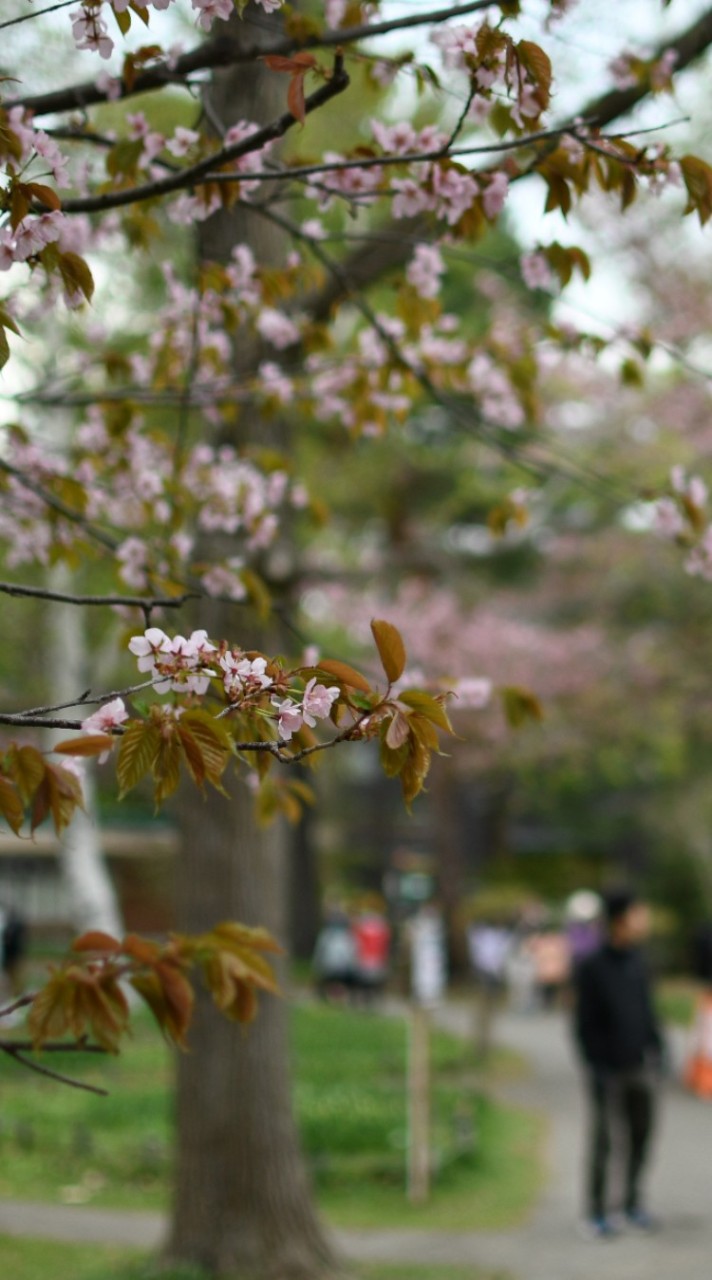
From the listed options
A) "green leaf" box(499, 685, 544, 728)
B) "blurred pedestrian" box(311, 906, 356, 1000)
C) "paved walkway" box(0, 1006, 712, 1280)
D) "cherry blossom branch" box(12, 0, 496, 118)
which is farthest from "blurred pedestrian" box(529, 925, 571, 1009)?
"cherry blossom branch" box(12, 0, 496, 118)

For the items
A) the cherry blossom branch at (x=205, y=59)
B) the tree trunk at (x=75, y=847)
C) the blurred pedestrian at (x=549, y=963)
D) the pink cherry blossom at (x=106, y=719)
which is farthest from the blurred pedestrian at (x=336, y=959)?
the pink cherry blossom at (x=106, y=719)

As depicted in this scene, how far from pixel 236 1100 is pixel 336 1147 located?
356cm

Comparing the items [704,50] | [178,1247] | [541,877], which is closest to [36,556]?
[704,50]

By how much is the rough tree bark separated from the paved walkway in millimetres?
851

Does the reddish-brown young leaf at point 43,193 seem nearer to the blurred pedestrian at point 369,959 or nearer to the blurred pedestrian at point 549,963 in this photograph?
the blurred pedestrian at point 369,959

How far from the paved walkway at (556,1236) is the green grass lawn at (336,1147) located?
9.8 inches

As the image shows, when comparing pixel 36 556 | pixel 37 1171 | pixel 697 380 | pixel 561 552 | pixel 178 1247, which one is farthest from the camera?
pixel 561 552

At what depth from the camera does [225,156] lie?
308cm

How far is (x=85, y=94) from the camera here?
11.8ft

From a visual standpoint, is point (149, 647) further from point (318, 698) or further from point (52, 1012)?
point (52, 1012)

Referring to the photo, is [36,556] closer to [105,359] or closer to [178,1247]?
[105,359]

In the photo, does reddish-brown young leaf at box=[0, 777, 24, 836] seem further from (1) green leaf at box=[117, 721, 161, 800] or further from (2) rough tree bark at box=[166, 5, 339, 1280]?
(2) rough tree bark at box=[166, 5, 339, 1280]

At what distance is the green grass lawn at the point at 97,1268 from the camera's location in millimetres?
6594

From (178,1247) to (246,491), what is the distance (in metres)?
3.58
